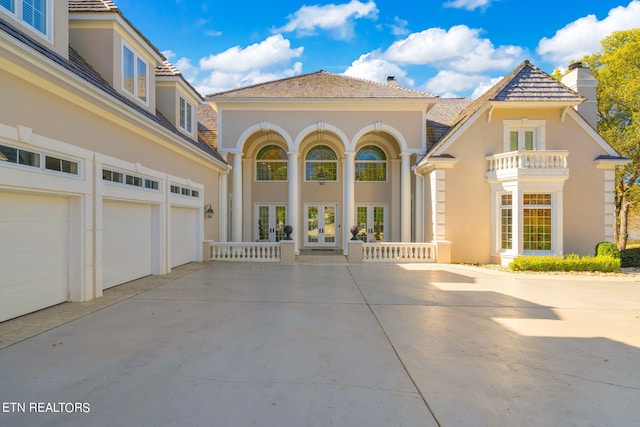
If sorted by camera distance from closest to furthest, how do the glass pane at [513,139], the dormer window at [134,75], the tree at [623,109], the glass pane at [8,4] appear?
the glass pane at [8,4] → the dormer window at [134,75] → the glass pane at [513,139] → the tree at [623,109]

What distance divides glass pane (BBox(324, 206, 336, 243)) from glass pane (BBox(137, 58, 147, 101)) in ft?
34.1

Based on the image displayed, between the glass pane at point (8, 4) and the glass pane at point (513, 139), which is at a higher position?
the glass pane at point (8, 4)

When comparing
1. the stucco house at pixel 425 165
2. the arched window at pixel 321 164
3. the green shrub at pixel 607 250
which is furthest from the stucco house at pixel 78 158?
the green shrub at pixel 607 250

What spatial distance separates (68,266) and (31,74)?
3534mm

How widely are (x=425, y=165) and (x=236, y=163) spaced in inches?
327

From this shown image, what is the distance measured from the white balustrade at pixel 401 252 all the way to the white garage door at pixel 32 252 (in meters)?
9.72

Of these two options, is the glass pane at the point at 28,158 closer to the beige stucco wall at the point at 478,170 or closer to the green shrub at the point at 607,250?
the beige stucco wall at the point at 478,170

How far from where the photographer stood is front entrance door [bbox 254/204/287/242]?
1777 centimetres

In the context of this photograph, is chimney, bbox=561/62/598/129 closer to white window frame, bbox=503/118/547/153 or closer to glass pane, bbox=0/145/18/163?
white window frame, bbox=503/118/547/153

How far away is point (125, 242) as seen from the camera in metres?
8.58

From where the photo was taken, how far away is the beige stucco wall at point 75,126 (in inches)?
205

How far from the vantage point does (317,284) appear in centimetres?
909

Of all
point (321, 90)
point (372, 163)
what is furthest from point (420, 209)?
point (321, 90)

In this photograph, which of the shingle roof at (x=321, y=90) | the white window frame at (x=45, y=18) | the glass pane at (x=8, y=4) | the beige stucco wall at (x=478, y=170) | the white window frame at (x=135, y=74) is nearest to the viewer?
the glass pane at (x=8, y=4)
